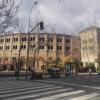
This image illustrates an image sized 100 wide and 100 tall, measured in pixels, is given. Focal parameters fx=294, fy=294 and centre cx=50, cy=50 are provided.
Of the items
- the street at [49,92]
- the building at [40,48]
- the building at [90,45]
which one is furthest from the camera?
the building at [40,48]

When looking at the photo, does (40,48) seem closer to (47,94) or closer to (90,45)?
(90,45)

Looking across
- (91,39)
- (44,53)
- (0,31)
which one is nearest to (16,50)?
(44,53)

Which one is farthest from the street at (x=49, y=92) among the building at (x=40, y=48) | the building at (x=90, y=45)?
the building at (x=40, y=48)

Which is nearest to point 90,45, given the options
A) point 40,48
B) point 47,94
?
point 40,48

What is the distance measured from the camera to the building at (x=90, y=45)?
8819cm

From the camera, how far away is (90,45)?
9262 cm

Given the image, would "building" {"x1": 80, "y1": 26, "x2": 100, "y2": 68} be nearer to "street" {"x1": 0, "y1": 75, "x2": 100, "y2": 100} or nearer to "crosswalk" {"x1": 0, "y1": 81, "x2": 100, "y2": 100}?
"street" {"x1": 0, "y1": 75, "x2": 100, "y2": 100}

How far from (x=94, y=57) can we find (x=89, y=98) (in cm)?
7668

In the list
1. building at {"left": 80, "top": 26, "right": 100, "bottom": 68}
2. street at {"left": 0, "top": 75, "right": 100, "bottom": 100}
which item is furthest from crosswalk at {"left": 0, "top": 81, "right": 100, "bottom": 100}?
building at {"left": 80, "top": 26, "right": 100, "bottom": 68}

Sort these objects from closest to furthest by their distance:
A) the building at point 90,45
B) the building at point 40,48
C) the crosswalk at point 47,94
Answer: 1. the crosswalk at point 47,94
2. the building at point 90,45
3. the building at point 40,48

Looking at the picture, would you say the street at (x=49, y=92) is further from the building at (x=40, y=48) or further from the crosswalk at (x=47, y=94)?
the building at (x=40, y=48)

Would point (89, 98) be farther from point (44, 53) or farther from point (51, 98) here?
point (44, 53)

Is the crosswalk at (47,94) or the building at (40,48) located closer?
the crosswalk at (47,94)

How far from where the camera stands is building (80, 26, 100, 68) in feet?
289
